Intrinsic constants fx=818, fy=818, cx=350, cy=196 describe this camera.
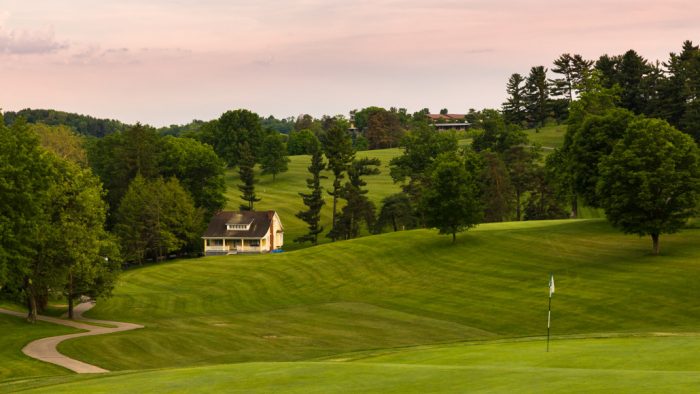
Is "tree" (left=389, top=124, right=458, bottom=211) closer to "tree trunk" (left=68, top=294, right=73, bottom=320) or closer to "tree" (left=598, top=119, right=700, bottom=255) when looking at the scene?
"tree" (left=598, top=119, right=700, bottom=255)

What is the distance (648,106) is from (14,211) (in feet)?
338

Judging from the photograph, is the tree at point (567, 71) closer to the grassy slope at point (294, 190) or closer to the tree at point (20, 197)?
the grassy slope at point (294, 190)

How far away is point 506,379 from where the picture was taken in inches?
1016

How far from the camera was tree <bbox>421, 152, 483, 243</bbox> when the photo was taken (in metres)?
85.4

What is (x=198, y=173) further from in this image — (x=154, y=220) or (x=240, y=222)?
(x=154, y=220)

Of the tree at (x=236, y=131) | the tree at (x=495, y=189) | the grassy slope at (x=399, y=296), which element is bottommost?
the grassy slope at (x=399, y=296)

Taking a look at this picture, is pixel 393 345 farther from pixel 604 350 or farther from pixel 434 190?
pixel 434 190

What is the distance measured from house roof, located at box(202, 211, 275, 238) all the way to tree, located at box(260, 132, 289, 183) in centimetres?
4652

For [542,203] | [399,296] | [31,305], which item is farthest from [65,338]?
[542,203]

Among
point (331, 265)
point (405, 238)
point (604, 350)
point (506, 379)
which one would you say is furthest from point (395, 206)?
point (506, 379)

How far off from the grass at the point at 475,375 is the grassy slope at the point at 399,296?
52.0 feet

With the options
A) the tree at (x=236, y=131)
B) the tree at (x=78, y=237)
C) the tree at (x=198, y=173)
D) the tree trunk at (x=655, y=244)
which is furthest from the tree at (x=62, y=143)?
the tree trunk at (x=655, y=244)

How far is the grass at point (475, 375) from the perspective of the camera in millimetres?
24203

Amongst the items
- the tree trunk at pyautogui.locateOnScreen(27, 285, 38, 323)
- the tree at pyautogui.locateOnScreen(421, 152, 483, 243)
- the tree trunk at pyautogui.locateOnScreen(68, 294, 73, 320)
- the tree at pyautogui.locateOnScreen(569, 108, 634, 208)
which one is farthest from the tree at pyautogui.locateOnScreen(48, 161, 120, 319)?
the tree at pyautogui.locateOnScreen(569, 108, 634, 208)
